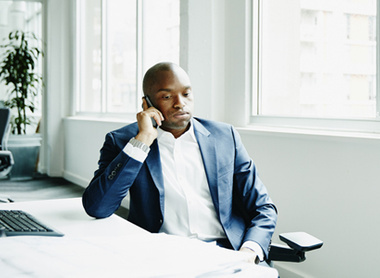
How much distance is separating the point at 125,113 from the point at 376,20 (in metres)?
3.23

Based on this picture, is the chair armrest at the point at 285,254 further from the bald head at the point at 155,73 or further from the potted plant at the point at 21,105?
the potted plant at the point at 21,105

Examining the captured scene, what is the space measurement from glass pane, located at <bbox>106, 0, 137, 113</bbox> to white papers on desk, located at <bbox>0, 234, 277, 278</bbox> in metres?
4.10

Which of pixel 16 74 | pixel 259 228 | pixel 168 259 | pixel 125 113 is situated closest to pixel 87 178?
pixel 125 113

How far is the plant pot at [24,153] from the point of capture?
20.8ft

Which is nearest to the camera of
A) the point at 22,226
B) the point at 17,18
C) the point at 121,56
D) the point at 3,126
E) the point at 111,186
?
the point at 22,226

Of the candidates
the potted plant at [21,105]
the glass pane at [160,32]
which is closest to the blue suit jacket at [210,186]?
the glass pane at [160,32]

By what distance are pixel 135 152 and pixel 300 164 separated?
1.39m

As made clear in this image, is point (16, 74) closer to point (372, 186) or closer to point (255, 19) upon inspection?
point (255, 19)

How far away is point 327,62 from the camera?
268 cm

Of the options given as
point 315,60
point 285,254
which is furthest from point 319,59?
point 285,254

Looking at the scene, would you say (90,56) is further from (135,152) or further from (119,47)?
(135,152)

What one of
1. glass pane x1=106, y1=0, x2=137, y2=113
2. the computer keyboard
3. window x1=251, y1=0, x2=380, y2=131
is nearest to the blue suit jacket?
the computer keyboard

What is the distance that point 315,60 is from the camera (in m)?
2.75

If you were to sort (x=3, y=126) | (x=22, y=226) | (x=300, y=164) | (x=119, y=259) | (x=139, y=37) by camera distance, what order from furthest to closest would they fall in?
(x=139, y=37) < (x=3, y=126) < (x=300, y=164) < (x=22, y=226) < (x=119, y=259)
